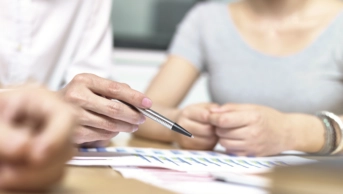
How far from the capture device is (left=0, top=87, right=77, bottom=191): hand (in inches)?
14.3

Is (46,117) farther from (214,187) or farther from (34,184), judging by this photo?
(214,187)

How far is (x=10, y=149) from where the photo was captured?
0.36 meters

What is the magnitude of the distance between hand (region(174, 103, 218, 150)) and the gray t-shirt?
34 centimetres

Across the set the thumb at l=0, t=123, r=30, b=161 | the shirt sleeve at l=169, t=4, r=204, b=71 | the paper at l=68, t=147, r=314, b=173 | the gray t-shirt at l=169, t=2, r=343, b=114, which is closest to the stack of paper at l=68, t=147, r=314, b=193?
the paper at l=68, t=147, r=314, b=173

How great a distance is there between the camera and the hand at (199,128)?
36.0 inches

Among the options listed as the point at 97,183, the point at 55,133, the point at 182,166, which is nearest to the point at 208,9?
the point at 182,166

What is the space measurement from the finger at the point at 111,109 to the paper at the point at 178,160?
2.3 inches

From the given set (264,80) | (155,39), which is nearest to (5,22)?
(264,80)

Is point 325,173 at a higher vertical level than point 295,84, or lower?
lower

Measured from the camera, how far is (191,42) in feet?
4.46

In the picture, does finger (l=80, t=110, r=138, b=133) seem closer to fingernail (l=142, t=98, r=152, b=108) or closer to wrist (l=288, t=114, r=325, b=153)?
fingernail (l=142, t=98, r=152, b=108)

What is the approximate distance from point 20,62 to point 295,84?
667mm

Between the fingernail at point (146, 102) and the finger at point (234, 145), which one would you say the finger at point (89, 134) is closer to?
the fingernail at point (146, 102)

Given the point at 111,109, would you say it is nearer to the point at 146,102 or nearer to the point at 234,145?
the point at 146,102
